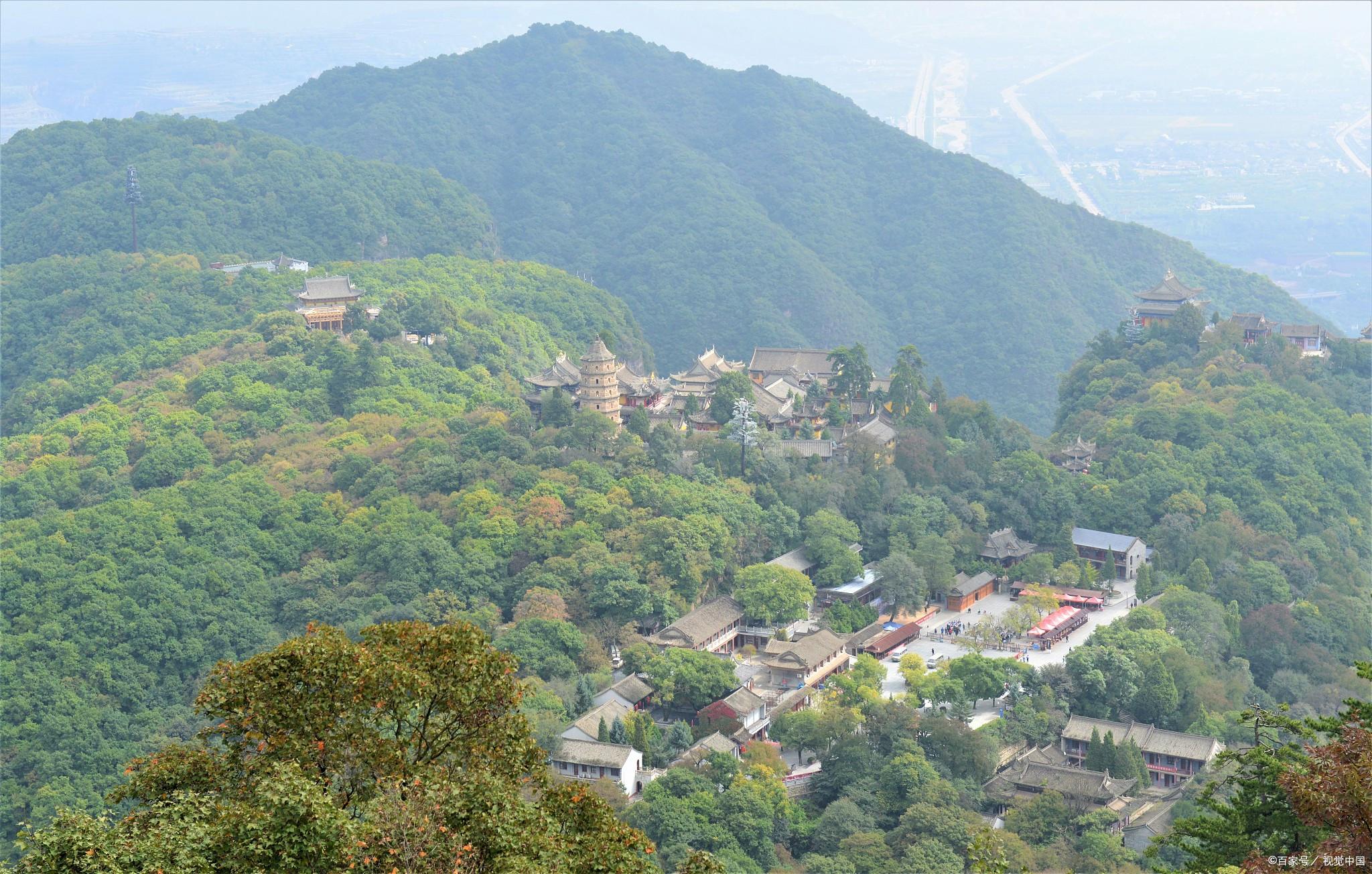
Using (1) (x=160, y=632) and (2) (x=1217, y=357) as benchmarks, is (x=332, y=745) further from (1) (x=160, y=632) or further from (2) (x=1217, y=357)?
(2) (x=1217, y=357)

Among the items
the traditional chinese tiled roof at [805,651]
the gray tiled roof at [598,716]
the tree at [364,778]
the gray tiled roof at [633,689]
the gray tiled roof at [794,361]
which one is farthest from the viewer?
the gray tiled roof at [794,361]

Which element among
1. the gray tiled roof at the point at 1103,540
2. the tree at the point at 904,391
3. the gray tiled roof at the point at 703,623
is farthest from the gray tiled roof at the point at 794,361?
the gray tiled roof at the point at 703,623

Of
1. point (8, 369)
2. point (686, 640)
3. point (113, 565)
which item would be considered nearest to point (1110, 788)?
point (686, 640)

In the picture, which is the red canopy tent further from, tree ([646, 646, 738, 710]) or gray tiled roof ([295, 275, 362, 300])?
gray tiled roof ([295, 275, 362, 300])

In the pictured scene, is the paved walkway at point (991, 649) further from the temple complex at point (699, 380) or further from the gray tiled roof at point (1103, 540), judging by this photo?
the temple complex at point (699, 380)

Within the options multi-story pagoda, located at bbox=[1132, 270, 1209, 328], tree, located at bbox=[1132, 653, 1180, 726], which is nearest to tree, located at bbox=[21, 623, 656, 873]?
tree, located at bbox=[1132, 653, 1180, 726]

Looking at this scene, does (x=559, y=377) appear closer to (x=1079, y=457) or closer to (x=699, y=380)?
(x=699, y=380)

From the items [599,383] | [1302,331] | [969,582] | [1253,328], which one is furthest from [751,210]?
[969,582]
